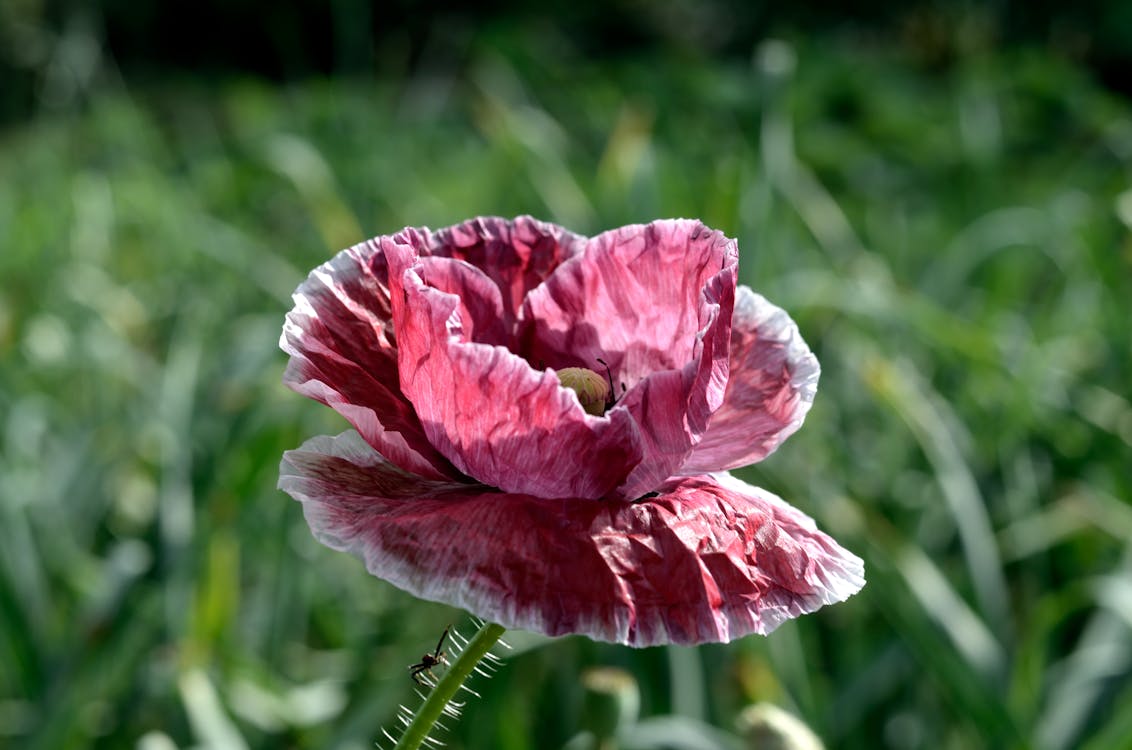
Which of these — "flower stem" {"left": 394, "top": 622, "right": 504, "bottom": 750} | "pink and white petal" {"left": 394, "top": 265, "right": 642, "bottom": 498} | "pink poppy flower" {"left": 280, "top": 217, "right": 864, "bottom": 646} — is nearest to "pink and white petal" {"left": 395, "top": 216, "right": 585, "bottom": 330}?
"pink poppy flower" {"left": 280, "top": 217, "right": 864, "bottom": 646}

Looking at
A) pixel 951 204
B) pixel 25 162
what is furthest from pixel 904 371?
pixel 25 162

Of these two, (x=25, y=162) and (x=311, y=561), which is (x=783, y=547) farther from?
(x=25, y=162)

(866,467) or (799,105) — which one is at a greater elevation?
(799,105)

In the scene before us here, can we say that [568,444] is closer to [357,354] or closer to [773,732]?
[357,354]

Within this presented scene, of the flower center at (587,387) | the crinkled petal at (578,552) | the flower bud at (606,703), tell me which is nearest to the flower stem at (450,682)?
the crinkled petal at (578,552)

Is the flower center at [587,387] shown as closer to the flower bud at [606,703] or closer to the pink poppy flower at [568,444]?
the pink poppy flower at [568,444]

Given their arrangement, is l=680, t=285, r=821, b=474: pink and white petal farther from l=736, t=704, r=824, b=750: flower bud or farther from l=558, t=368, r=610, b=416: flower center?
l=736, t=704, r=824, b=750: flower bud

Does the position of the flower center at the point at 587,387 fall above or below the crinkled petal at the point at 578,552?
above
